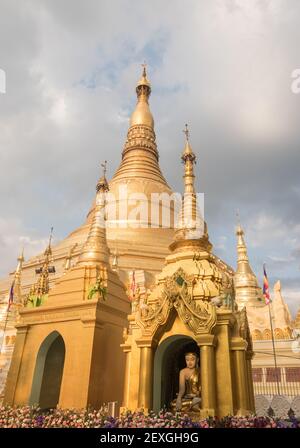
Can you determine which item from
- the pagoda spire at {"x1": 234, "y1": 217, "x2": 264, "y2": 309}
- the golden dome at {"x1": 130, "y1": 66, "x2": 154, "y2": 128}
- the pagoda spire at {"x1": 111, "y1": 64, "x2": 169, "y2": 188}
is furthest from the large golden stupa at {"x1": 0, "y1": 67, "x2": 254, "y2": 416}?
the golden dome at {"x1": 130, "y1": 66, "x2": 154, "y2": 128}

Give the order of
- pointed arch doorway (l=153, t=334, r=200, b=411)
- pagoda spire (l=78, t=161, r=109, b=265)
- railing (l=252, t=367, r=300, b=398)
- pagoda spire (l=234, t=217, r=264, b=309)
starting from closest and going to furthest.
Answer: pointed arch doorway (l=153, t=334, r=200, b=411) → pagoda spire (l=78, t=161, r=109, b=265) → railing (l=252, t=367, r=300, b=398) → pagoda spire (l=234, t=217, r=264, b=309)

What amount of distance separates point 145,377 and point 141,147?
3272cm

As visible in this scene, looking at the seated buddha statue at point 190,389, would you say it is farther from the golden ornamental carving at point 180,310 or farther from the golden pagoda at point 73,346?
the golden pagoda at point 73,346

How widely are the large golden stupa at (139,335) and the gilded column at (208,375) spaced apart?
0.8 inches

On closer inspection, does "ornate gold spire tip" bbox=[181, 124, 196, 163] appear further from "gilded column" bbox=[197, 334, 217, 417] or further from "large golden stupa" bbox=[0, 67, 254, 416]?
"gilded column" bbox=[197, 334, 217, 417]

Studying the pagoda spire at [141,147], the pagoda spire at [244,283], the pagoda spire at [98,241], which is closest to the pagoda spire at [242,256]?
the pagoda spire at [244,283]

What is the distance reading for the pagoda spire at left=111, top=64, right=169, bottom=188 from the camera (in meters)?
36.3

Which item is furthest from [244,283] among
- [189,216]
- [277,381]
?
[189,216]

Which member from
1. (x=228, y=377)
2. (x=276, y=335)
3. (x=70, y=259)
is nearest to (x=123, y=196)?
(x=70, y=259)

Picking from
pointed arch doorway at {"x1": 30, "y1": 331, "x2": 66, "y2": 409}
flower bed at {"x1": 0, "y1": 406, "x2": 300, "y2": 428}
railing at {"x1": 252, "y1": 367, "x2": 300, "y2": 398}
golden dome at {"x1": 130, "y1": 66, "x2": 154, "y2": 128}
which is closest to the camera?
flower bed at {"x1": 0, "y1": 406, "x2": 300, "y2": 428}

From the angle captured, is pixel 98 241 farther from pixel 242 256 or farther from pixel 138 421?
pixel 242 256

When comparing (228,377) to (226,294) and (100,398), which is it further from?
(100,398)

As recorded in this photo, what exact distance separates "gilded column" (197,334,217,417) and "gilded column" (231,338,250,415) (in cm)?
64

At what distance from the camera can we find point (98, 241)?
1662 centimetres
